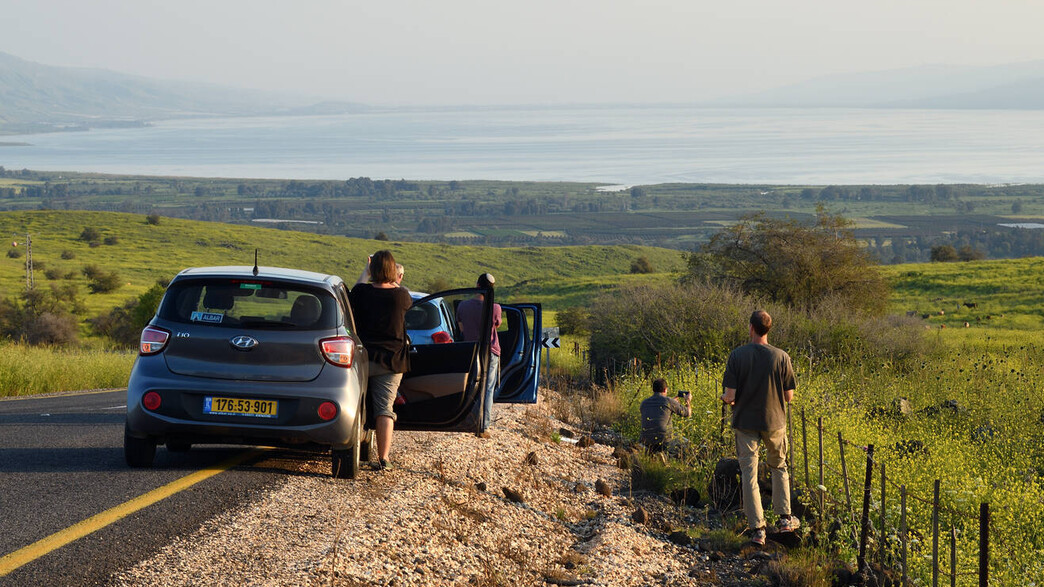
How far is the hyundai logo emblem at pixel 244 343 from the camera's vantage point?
25.9ft

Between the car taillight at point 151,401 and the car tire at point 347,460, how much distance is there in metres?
1.45

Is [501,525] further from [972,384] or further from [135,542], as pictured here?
[972,384]

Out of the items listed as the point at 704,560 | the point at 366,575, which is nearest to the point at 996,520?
the point at 704,560

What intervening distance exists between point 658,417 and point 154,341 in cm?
729

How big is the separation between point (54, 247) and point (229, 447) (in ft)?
360

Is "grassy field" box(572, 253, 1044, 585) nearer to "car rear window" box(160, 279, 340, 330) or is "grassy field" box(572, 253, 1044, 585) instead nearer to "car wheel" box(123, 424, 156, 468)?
"car rear window" box(160, 279, 340, 330)

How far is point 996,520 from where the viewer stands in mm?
10094

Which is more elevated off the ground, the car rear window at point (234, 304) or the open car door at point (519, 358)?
the car rear window at point (234, 304)

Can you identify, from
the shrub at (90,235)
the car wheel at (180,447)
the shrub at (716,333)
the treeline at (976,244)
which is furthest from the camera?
the treeline at (976,244)

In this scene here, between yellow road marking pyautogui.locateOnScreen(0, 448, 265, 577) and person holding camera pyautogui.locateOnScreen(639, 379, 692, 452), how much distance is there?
19.8 feet

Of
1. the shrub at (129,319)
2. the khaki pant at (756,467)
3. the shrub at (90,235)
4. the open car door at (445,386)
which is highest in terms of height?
the open car door at (445,386)

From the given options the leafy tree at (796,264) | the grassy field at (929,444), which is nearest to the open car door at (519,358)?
the grassy field at (929,444)

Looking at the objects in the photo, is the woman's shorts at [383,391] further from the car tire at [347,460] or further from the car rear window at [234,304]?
the car rear window at [234,304]

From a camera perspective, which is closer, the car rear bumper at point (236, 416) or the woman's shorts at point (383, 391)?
the car rear bumper at point (236, 416)
